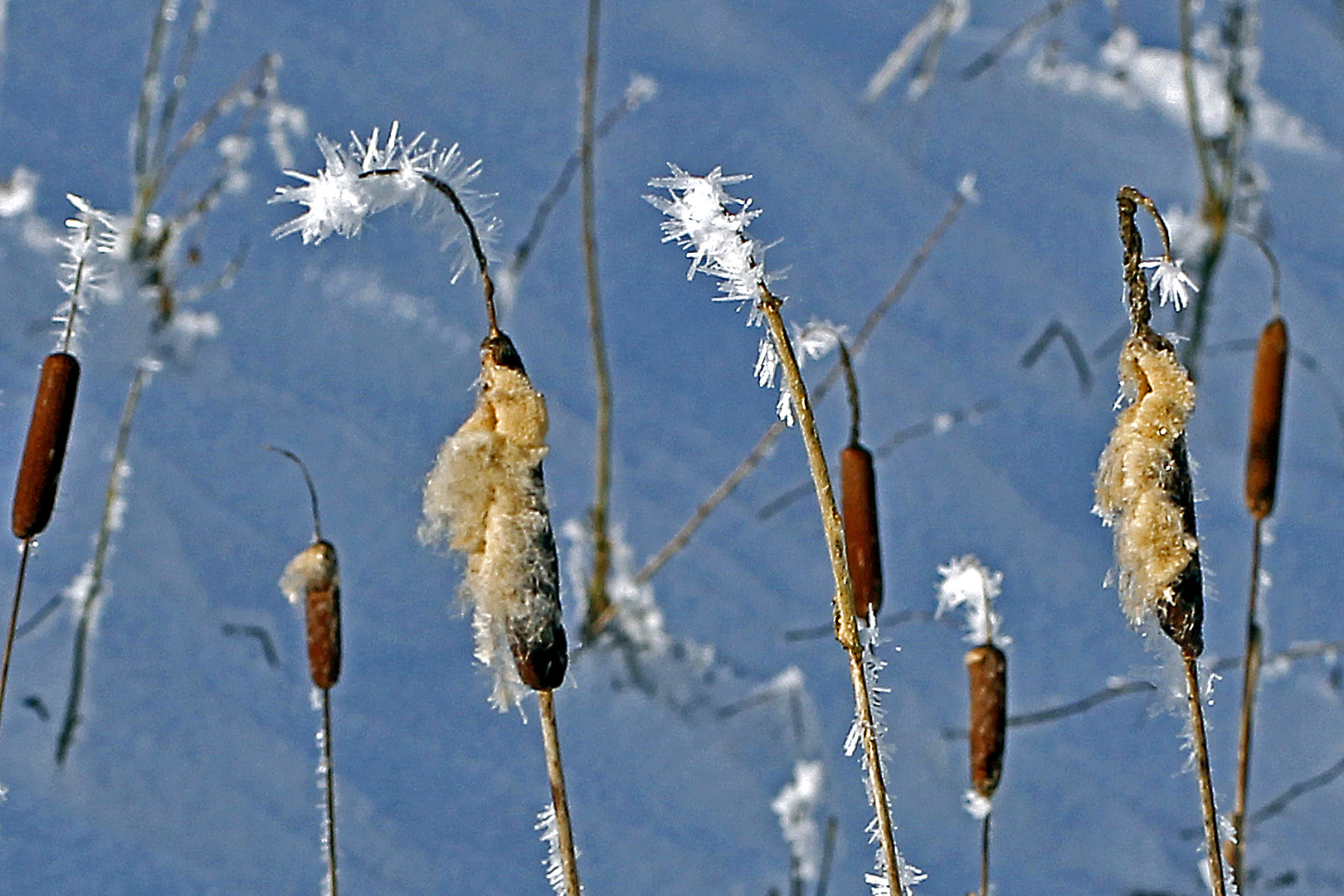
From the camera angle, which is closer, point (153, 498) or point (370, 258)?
point (153, 498)

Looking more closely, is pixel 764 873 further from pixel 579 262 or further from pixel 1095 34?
pixel 1095 34

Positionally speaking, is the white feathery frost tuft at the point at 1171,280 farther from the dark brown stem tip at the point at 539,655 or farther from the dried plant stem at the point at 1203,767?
the dark brown stem tip at the point at 539,655

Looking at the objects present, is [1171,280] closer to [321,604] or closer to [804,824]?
[321,604]

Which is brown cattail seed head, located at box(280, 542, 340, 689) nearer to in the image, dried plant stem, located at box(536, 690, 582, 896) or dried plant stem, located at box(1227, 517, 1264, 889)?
dried plant stem, located at box(536, 690, 582, 896)

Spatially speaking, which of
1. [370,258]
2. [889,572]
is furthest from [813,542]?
[370,258]

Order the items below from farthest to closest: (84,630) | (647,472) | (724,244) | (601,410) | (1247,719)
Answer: (647,472)
(601,410)
(84,630)
(1247,719)
(724,244)

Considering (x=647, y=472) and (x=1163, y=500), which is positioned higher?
(x=647, y=472)

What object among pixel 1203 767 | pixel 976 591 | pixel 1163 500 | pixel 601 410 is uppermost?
pixel 601 410

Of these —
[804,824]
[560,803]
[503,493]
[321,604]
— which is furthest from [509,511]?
[804,824]
